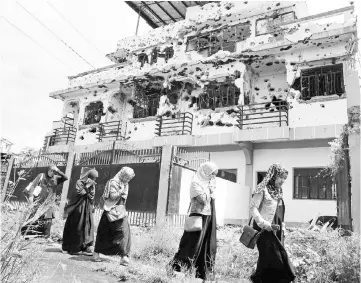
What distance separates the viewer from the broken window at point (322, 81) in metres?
11.2

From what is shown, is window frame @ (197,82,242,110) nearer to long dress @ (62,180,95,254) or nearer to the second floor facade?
the second floor facade

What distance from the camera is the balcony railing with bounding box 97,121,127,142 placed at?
50.2 feet

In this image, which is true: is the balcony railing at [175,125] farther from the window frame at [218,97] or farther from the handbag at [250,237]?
the handbag at [250,237]

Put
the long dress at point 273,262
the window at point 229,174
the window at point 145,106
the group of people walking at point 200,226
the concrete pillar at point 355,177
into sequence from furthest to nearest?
the window at point 145,106
the window at point 229,174
the concrete pillar at point 355,177
the group of people walking at point 200,226
the long dress at point 273,262

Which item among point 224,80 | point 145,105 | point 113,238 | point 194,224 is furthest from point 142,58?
point 194,224

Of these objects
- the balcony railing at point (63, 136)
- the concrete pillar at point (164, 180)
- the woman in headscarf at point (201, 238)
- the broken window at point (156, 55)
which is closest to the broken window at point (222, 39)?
the broken window at point (156, 55)

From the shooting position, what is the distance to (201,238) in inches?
168

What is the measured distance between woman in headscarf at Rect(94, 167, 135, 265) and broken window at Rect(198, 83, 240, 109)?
28.6ft

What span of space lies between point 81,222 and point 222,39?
10.5m

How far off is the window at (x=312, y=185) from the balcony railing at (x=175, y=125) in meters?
4.52

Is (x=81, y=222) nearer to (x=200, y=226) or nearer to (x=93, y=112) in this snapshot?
(x=200, y=226)

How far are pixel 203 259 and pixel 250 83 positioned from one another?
33.7ft

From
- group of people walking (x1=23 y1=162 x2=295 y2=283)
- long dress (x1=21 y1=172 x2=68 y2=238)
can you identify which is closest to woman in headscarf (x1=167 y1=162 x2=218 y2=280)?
group of people walking (x1=23 y1=162 x2=295 y2=283)

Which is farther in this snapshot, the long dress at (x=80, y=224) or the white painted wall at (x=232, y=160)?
the white painted wall at (x=232, y=160)
